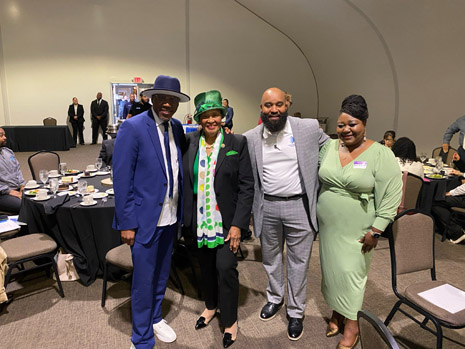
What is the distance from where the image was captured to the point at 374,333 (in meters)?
1.10

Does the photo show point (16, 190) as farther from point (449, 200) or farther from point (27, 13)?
point (27, 13)

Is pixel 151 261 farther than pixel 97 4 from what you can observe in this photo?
No

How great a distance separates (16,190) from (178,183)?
9.99 feet

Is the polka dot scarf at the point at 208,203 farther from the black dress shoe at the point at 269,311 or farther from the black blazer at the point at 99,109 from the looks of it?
the black blazer at the point at 99,109

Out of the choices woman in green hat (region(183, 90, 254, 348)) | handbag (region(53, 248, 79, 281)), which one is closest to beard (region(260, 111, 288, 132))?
woman in green hat (region(183, 90, 254, 348))

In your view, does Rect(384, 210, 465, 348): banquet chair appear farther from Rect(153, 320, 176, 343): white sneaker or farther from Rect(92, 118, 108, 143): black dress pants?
Rect(92, 118, 108, 143): black dress pants

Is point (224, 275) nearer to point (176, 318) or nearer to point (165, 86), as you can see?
point (176, 318)

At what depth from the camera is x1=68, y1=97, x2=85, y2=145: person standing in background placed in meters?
11.4

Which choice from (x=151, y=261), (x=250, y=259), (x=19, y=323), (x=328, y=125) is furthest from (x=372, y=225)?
(x=328, y=125)

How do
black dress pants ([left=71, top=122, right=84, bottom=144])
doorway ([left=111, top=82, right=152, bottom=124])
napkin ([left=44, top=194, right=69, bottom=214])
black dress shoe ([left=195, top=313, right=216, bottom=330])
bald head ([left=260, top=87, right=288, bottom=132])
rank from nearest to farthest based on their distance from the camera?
bald head ([left=260, top=87, right=288, bottom=132]) → black dress shoe ([left=195, top=313, right=216, bottom=330]) → napkin ([left=44, top=194, right=69, bottom=214]) → black dress pants ([left=71, top=122, right=84, bottom=144]) → doorway ([left=111, top=82, right=152, bottom=124])

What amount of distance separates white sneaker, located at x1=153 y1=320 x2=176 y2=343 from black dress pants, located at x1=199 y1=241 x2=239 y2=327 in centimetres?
39

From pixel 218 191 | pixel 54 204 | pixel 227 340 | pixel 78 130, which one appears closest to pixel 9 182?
pixel 54 204

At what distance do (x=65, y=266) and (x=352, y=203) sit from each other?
2714 millimetres

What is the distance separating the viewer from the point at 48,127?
10.2 m
